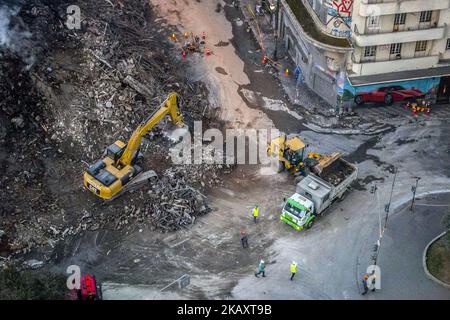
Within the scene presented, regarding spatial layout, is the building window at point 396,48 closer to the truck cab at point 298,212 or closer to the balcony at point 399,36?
the balcony at point 399,36

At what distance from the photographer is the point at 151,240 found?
4272 centimetres

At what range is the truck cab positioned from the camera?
42.6 metres

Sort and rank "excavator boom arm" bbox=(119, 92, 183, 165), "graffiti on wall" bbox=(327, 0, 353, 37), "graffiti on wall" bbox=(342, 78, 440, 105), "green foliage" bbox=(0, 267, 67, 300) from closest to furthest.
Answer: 1. "green foliage" bbox=(0, 267, 67, 300)
2. "excavator boom arm" bbox=(119, 92, 183, 165)
3. "graffiti on wall" bbox=(327, 0, 353, 37)
4. "graffiti on wall" bbox=(342, 78, 440, 105)

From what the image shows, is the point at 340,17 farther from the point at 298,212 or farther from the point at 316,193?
the point at 298,212

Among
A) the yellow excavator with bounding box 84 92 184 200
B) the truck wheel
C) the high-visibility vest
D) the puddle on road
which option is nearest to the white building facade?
the puddle on road

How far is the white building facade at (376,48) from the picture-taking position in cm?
4991

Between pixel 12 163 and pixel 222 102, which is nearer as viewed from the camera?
pixel 12 163

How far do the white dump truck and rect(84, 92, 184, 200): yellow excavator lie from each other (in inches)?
418

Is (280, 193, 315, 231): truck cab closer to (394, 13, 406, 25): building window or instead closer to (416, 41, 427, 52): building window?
(394, 13, 406, 25): building window

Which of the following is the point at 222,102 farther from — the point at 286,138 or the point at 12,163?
the point at 12,163

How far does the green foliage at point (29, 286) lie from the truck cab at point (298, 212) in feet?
51.6

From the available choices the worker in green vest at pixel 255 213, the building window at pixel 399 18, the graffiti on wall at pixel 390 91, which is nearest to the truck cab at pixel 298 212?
the worker in green vest at pixel 255 213
